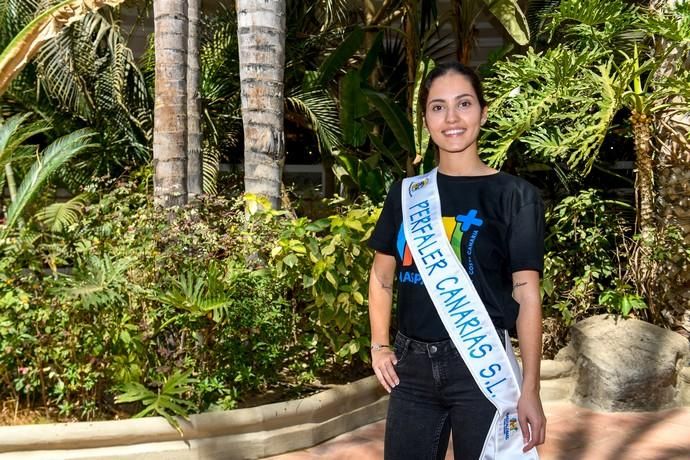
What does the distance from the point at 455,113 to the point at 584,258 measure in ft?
16.8

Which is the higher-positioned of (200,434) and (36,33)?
(36,33)

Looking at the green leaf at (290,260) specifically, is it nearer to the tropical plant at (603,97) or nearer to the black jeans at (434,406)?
the tropical plant at (603,97)

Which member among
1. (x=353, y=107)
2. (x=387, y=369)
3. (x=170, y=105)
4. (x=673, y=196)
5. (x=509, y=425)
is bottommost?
(x=509, y=425)

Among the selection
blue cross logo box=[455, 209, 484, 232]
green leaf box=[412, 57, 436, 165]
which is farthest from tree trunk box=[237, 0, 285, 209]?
blue cross logo box=[455, 209, 484, 232]

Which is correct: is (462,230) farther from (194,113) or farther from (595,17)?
(194,113)

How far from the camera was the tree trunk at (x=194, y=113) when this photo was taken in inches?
271

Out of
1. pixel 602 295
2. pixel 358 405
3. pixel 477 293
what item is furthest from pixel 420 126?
pixel 477 293

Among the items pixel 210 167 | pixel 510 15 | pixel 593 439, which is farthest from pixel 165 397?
pixel 210 167

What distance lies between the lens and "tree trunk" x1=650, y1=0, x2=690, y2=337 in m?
6.59

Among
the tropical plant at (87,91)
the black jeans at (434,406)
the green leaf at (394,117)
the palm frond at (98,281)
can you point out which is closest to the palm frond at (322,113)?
the green leaf at (394,117)

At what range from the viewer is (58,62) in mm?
9375

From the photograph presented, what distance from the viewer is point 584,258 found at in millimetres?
7309

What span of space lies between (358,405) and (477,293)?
335cm

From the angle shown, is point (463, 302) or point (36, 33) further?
point (36, 33)
